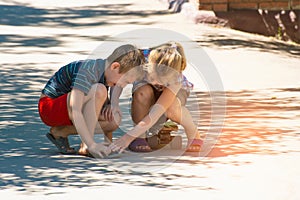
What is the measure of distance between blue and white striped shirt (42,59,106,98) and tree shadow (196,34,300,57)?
6864 mm

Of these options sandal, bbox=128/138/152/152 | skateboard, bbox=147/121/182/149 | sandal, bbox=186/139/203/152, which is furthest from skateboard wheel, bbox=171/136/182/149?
sandal, bbox=128/138/152/152

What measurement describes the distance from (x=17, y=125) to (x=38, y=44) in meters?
5.47

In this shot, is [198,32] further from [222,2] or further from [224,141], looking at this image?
[224,141]

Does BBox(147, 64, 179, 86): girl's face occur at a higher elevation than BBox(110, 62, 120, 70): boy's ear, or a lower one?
lower

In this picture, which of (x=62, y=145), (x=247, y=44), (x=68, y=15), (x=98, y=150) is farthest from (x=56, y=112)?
(x=68, y=15)

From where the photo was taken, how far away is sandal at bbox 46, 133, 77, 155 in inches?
298

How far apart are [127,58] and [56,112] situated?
70 cm

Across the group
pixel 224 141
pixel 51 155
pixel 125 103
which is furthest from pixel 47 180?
pixel 125 103

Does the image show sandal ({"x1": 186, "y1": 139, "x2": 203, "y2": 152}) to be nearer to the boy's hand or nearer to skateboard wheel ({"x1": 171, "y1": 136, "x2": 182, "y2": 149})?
skateboard wheel ({"x1": 171, "y1": 136, "x2": 182, "y2": 149})

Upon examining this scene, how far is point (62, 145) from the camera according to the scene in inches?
298

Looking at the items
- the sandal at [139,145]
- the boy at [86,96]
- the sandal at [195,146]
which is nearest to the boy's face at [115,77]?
the boy at [86,96]

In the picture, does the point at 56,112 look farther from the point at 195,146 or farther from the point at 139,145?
the point at 195,146

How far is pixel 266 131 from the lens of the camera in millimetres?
8648

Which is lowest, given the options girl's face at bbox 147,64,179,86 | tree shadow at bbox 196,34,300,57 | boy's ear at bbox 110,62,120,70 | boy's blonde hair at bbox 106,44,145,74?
tree shadow at bbox 196,34,300,57
